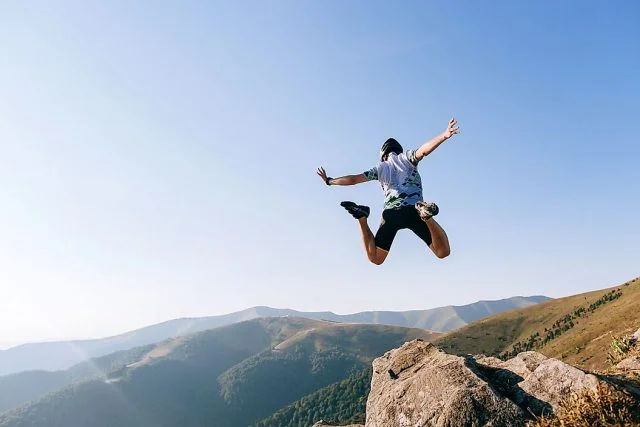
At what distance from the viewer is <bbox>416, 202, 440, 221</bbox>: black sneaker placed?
28.8 ft

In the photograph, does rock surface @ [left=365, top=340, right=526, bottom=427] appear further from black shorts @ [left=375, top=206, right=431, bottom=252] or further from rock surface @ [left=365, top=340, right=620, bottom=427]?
black shorts @ [left=375, top=206, right=431, bottom=252]

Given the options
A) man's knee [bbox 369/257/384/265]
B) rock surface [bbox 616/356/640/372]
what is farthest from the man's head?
rock surface [bbox 616/356/640/372]

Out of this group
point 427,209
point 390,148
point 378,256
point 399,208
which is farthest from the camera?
point 390,148

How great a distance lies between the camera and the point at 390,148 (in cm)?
1084

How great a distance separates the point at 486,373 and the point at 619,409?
2.98 metres

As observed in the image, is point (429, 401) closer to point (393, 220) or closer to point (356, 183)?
point (393, 220)

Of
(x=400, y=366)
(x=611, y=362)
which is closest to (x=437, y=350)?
(x=400, y=366)

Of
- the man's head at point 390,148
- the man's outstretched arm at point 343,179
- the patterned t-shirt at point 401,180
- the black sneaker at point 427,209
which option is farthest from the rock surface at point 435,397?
the man's head at point 390,148

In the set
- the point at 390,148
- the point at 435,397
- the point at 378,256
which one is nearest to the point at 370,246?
the point at 378,256

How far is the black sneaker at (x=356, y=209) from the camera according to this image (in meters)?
9.62

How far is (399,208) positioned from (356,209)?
1.03 metres

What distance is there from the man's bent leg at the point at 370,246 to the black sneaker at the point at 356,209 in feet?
0.58

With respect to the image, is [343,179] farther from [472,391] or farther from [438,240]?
[472,391]

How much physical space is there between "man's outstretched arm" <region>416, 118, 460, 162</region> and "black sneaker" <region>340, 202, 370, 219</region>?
1682mm
